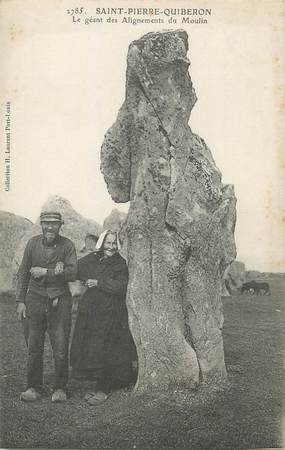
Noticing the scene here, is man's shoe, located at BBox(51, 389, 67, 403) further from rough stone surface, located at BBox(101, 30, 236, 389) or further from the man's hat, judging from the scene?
the man's hat

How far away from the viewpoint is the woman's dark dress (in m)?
7.08

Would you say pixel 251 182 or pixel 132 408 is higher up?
pixel 251 182

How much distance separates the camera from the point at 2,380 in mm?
7082

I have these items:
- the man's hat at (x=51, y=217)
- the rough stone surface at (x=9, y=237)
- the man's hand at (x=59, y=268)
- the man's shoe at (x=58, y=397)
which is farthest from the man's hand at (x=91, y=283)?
the man's shoe at (x=58, y=397)

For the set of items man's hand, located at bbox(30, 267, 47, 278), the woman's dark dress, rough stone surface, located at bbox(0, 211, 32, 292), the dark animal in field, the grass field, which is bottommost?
the grass field

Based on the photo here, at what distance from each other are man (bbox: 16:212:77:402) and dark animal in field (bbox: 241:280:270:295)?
268cm

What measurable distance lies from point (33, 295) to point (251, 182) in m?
3.13

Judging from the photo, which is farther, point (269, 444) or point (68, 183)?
point (68, 183)

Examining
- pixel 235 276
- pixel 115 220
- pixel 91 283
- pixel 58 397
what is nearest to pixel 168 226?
pixel 115 220

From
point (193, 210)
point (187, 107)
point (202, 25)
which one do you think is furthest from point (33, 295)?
point (202, 25)

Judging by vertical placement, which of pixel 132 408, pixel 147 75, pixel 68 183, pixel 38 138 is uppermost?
pixel 147 75

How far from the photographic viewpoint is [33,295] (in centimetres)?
708

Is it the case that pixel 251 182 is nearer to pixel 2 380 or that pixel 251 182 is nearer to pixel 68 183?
pixel 68 183

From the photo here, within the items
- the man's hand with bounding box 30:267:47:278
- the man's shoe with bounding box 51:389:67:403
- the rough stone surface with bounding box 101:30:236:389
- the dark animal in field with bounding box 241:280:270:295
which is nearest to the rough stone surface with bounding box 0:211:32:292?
the man's hand with bounding box 30:267:47:278
